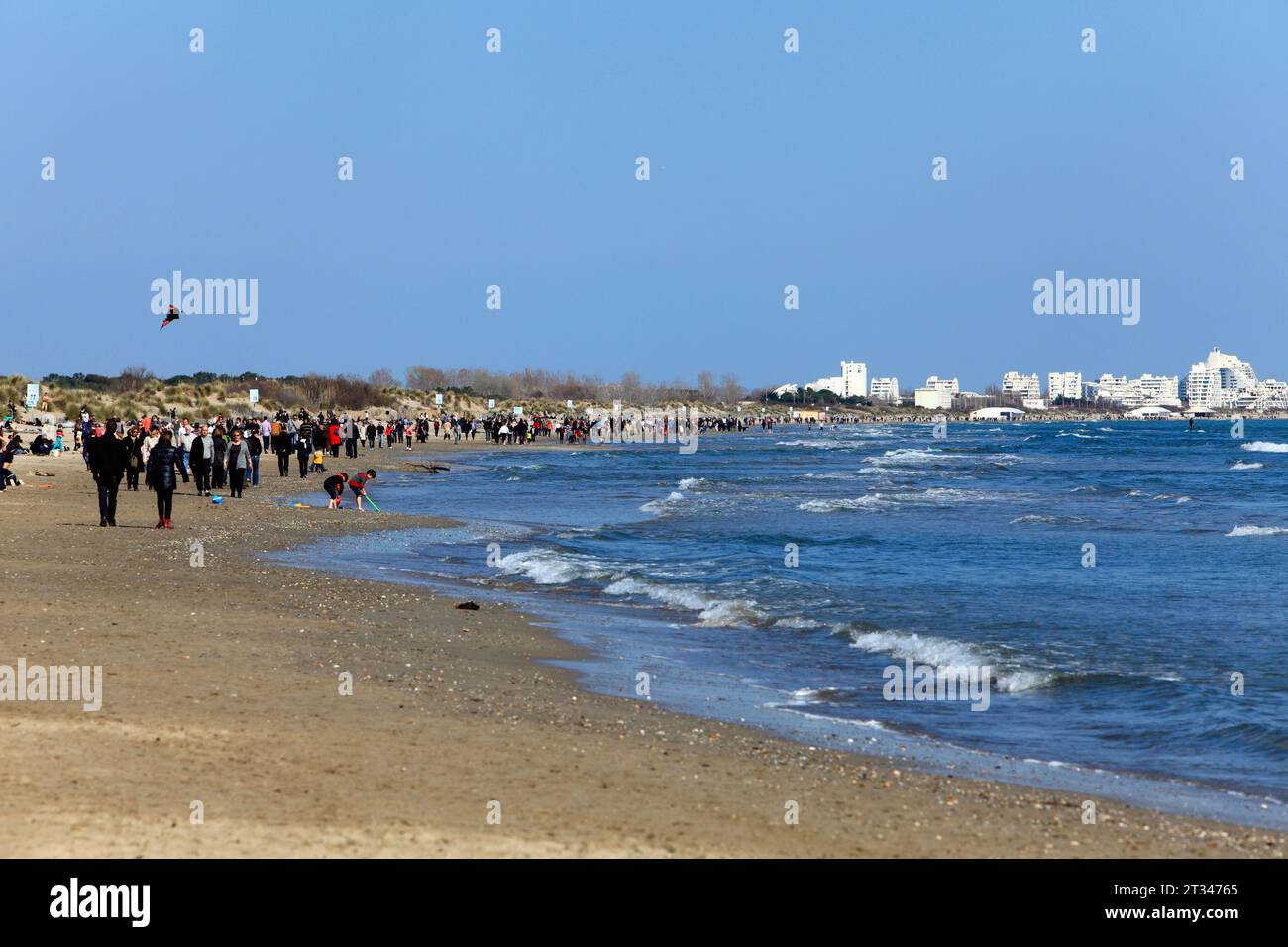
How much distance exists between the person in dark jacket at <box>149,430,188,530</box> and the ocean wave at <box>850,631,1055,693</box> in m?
12.3

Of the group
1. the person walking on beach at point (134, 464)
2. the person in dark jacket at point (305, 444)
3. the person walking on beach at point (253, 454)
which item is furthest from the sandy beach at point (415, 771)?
the person in dark jacket at point (305, 444)

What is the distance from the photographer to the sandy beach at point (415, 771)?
614 cm

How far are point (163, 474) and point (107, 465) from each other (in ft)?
3.70

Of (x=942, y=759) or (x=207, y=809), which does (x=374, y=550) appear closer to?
(x=942, y=759)

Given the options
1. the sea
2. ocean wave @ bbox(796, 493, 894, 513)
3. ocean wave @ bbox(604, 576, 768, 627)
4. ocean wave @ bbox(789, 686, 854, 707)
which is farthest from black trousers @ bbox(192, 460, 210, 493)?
ocean wave @ bbox(789, 686, 854, 707)

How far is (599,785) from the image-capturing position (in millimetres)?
7348

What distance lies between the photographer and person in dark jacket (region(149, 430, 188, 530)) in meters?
21.5

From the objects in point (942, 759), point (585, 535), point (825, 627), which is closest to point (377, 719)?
point (942, 759)

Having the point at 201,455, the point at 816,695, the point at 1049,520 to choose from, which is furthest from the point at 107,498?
the point at 1049,520

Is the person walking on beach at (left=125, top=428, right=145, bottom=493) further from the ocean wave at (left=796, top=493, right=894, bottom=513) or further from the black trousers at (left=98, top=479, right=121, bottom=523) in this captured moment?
the ocean wave at (left=796, top=493, right=894, bottom=513)

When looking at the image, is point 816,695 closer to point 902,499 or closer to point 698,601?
point 698,601

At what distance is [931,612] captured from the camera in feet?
54.6

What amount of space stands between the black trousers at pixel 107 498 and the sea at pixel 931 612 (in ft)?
11.4
